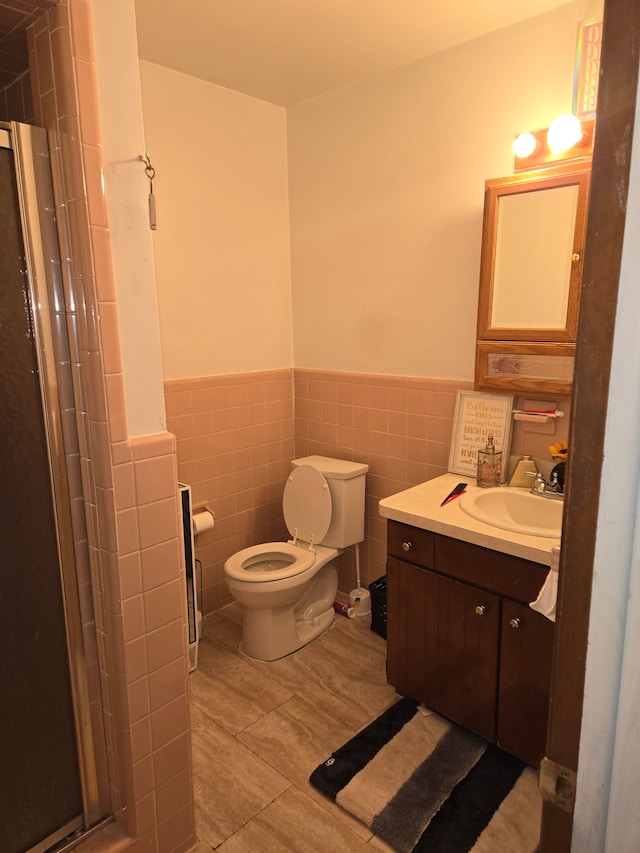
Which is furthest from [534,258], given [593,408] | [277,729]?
[277,729]

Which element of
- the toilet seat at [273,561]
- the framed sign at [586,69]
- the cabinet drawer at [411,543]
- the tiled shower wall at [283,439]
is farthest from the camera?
the tiled shower wall at [283,439]

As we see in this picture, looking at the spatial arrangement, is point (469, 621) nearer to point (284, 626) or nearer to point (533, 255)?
point (284, 626)

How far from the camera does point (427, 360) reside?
8.27 feet

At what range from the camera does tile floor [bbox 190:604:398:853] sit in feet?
5.51

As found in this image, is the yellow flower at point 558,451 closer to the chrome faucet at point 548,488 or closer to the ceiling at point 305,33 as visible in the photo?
the chrome faucet at point 548,488

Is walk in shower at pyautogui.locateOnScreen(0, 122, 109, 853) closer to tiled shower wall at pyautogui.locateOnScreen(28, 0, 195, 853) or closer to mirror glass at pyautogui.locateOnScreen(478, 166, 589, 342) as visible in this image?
tiled shower wall at pyautogui.locateOnScreen(28, 0, 195, 853)

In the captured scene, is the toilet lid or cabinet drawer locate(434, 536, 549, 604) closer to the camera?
cabinet drawer locate(434, 536, 549, 604)

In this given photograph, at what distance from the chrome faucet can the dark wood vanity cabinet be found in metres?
0.43

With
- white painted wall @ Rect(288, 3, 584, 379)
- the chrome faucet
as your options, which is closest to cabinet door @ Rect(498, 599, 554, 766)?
the chrome faucet

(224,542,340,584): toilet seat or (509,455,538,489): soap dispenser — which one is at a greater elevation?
(509,455,538,489): soap dispenser

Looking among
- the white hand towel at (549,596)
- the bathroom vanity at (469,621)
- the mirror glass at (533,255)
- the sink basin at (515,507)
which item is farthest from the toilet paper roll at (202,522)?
the white hand towel at (549,596)

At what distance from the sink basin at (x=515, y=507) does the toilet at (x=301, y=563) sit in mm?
713

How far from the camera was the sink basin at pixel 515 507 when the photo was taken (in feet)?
6.66

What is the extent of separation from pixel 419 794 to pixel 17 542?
4.89 feet
